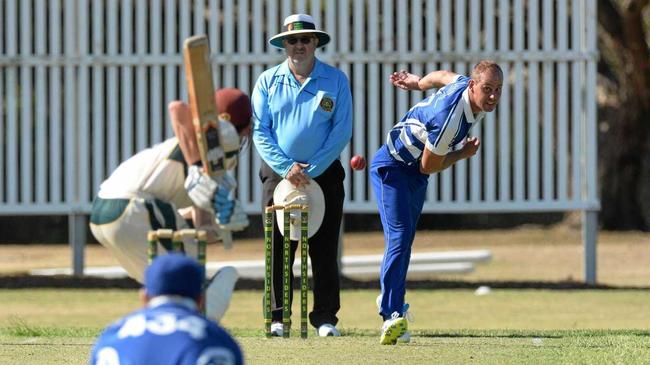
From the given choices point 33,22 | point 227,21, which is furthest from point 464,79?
point 33,22

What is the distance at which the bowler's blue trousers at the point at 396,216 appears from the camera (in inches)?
332

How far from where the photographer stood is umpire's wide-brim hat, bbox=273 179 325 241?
8789 mm

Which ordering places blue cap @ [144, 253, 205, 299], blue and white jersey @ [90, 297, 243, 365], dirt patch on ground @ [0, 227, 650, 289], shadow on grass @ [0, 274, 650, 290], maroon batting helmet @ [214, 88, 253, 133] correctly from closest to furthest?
1. blue and white jersey @ [90, 297, 243, 365]
2. blue cap @ [144, 253, 205, 299]
3. maroon batting helmet @ [214, 88, 253, 133]
4. shadow on grass @ [0, 274, 650, 290]
5. dirt patch on ground @ [0, 227, 650, 289]

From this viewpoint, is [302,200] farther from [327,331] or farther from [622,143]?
[622,143]

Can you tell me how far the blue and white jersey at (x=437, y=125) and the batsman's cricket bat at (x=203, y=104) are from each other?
2251 mm

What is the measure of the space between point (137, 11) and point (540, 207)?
433cm

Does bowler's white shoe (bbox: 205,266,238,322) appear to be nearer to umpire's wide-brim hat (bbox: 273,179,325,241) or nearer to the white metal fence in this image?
umpire's wide-brim hat (bbox: 273,179,325,241)

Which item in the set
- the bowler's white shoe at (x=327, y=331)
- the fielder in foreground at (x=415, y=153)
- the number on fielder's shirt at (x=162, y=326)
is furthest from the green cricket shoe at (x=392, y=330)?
the number on fielder's shirt at (x=162, y=326)

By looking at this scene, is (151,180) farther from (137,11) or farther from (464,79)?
(137,11)

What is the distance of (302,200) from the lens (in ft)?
29.1

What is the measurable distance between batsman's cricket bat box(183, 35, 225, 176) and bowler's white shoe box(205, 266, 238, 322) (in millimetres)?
446

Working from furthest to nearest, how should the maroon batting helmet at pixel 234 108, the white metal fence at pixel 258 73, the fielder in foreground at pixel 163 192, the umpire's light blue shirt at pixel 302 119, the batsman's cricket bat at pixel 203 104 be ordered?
1. the white metal fence at pixel 258 73
2. the umpire's light blue shirt at pixel 302 119
3. the maroon batting helmet at pixel 234 108
4. the fielder in foreground at pixel 163 192
5. the batsman's cricket bat at pixel 203 104

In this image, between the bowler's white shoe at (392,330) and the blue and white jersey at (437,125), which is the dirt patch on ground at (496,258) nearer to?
the blue and white jersey at (437,125)

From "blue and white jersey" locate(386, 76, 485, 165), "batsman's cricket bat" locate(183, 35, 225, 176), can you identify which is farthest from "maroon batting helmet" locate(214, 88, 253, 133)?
"blue and white jersey" locate(386, 76, 485, 165)
